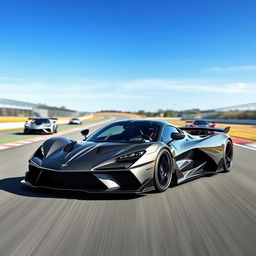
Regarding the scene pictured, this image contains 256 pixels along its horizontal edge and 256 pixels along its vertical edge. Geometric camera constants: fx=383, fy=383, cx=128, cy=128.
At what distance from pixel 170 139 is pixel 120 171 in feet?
5.71

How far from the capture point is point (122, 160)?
530cm

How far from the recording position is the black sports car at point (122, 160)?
5.11m

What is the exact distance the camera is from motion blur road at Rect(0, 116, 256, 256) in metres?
3.38

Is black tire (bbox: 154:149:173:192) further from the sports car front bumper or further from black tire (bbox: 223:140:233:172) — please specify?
black tire (bbox: 223:140:233:172)

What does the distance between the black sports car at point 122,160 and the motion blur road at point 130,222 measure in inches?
9.4

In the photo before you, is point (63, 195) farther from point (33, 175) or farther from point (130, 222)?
point (130, 222)

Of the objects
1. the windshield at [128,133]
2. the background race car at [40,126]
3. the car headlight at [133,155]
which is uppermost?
the windshield at [128,133]

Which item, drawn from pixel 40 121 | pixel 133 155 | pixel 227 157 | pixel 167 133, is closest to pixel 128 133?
pixel 167 133

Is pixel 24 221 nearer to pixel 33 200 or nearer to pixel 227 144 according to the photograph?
pixel 33 200

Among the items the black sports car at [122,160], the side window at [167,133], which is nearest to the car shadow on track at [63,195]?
the black sports car at [122,160]

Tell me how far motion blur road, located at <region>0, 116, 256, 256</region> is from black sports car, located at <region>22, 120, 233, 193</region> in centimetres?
24

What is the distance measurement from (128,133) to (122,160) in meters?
1.33

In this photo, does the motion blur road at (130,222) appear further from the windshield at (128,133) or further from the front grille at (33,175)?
the windshield at (128,133)

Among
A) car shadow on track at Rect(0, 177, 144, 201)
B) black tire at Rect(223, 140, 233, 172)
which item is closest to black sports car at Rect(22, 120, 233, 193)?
car shadow on track at Rect(0, 177, 144, 201)
